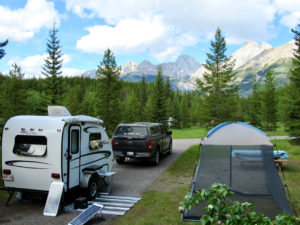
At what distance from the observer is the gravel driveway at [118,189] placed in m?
5.42

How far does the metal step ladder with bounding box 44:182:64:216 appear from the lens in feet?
18.6

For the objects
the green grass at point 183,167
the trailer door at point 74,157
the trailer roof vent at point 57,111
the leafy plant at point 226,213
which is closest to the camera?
the leafy plant at point 226,213

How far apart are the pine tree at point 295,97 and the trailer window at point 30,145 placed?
64.7 feet

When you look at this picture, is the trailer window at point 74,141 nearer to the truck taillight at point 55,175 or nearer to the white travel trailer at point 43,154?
the white travel trailer at point 43,154

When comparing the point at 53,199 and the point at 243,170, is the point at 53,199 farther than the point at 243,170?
No

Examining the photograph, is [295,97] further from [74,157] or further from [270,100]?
[270,100]

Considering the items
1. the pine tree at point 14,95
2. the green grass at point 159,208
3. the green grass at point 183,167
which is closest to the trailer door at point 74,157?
the green grass at point 159,208

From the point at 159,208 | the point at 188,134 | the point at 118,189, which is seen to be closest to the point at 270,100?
the point at 188,134

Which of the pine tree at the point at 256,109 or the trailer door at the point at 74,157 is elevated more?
the pine tree at the point at 256,109

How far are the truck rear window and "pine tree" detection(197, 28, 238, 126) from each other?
48.6ft

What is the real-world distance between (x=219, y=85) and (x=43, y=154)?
69.9 ft

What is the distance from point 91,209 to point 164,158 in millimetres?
8425

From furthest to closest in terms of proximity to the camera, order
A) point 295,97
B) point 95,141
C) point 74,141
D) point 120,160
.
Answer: point 295,97, point 120,160, point 95,141, point 74,141

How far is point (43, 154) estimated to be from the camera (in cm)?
606
